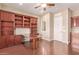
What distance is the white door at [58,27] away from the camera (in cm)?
211

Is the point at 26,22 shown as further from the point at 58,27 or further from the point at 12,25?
the point at 58,27

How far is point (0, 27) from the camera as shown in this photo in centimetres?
195

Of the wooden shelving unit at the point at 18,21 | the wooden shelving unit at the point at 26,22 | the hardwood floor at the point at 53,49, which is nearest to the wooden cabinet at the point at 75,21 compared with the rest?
the hardwood floor at the point at 53,49

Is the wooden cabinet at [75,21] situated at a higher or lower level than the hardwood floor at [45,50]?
higher

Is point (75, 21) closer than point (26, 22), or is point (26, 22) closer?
point (75, 21)

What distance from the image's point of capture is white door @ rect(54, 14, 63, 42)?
211 cm

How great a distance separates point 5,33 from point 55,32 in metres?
1.01

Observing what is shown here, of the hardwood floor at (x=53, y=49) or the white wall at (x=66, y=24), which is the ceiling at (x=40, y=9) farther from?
the hardwood floor at (x=53, y=49)

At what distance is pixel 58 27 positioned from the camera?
6.95 feet

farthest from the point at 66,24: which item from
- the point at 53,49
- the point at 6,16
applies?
the point at 6,16

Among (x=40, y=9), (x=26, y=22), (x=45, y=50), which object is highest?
(x=40, y=9)
